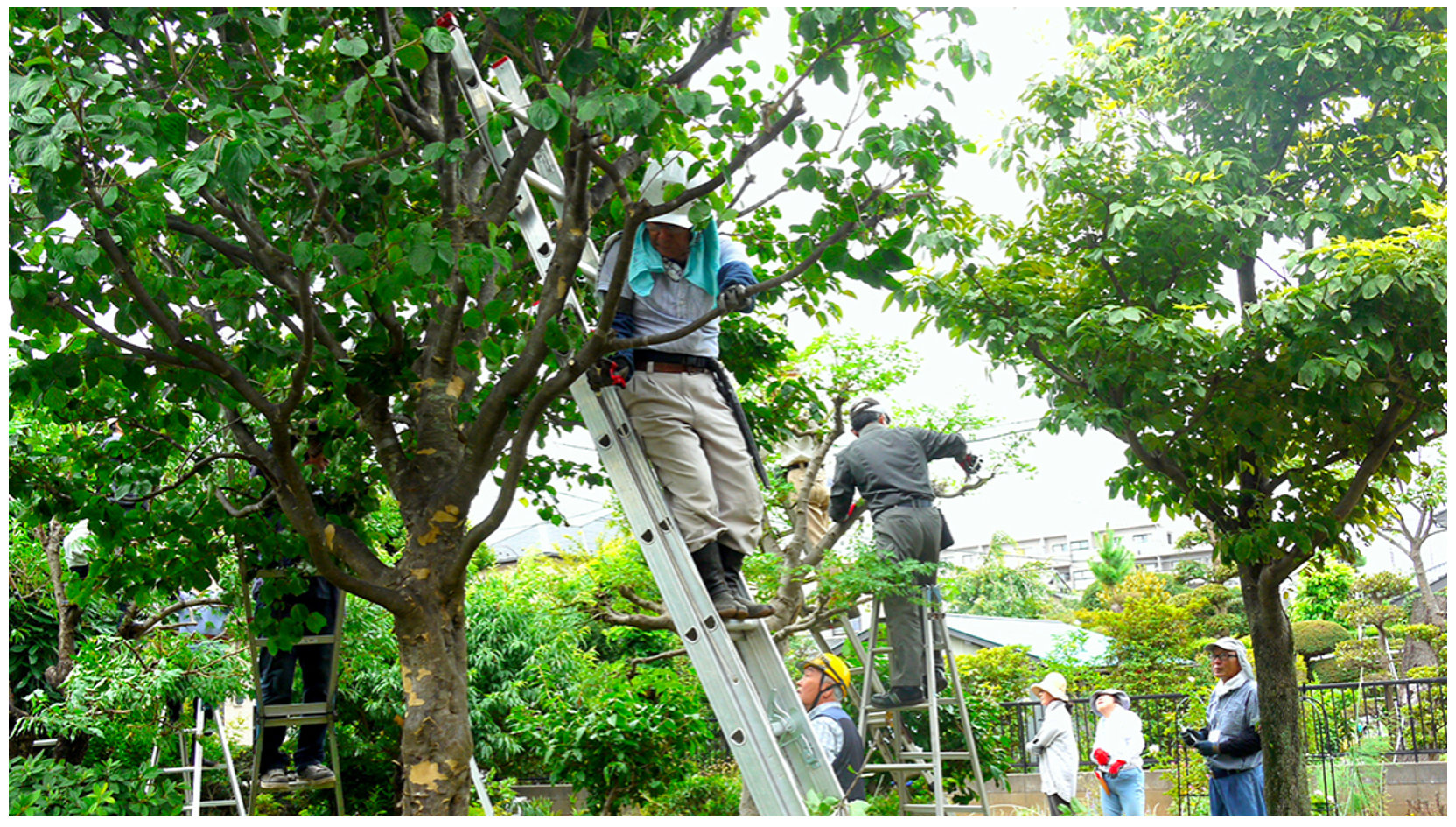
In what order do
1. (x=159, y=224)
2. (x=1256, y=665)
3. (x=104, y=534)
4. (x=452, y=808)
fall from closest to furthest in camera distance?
(x=159, y=224), (x=452, y=808), (x=104, y=534), (x=1256, y=665)

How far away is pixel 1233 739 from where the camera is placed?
21.1 feet

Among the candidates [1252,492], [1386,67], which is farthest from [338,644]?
[1386,67]

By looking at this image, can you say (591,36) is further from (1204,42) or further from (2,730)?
(1204,42)

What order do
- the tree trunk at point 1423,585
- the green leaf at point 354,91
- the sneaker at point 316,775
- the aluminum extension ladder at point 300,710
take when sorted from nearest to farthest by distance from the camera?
the green leaf at point 354,91 < the aluminum extension ladder at point 300,710 < the sneaker at point 316,775 < the tree trunk at point 1423,585

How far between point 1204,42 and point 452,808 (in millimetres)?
6326

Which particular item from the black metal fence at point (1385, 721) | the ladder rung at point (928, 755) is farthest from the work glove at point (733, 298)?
the black metal fence at point (1385, 721)

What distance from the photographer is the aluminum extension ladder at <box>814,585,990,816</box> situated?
625 cm

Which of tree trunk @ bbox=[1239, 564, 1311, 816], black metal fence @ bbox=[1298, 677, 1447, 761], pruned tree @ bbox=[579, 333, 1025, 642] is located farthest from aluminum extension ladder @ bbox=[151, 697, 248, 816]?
black metal fence @ bbox=[1298, 677, 1447, 761]

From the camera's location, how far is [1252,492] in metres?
6.80

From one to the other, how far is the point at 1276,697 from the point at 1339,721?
19.7 feet

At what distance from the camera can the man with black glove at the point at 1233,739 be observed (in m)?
6.43

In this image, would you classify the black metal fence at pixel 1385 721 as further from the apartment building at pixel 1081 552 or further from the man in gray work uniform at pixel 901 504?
the apartment building at pixel 1081 552

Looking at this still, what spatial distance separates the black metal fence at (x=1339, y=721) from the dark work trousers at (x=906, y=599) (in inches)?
231

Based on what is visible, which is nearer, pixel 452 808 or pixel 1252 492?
pixel 452 808
